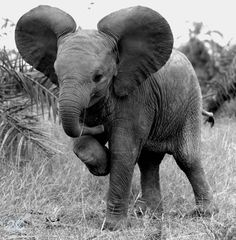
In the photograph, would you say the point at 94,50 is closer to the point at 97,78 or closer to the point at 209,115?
the point at 97,78

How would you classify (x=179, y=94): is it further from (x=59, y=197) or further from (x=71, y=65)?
(x=59, y=197)

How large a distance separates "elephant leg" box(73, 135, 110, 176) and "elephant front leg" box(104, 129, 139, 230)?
85mm

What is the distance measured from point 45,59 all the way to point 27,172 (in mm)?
1725

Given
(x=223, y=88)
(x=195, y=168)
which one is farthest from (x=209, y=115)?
(x=223, y=88)

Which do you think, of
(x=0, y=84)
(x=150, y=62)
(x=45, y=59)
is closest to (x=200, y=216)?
(x=150, y=62)

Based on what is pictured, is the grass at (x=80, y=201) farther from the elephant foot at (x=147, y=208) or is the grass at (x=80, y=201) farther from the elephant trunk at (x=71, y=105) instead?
the elephant trunk at (x=71, y=105)

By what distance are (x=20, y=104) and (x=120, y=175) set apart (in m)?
2.37

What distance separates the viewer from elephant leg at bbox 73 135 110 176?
451 cm

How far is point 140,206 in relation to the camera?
5348mm

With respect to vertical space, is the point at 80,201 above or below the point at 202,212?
below

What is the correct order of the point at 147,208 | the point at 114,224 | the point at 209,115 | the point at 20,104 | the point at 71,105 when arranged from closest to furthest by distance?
the point at 71,105 < the point at 114,224 < the point at 147,208 < the point at 209,115 < the point at 20,104

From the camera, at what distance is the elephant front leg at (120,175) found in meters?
4.47

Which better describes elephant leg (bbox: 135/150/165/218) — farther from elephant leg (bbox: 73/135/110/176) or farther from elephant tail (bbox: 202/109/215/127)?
elephant leg (bbox: 73/135/110/176)

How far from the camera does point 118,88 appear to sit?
14.1 ft
